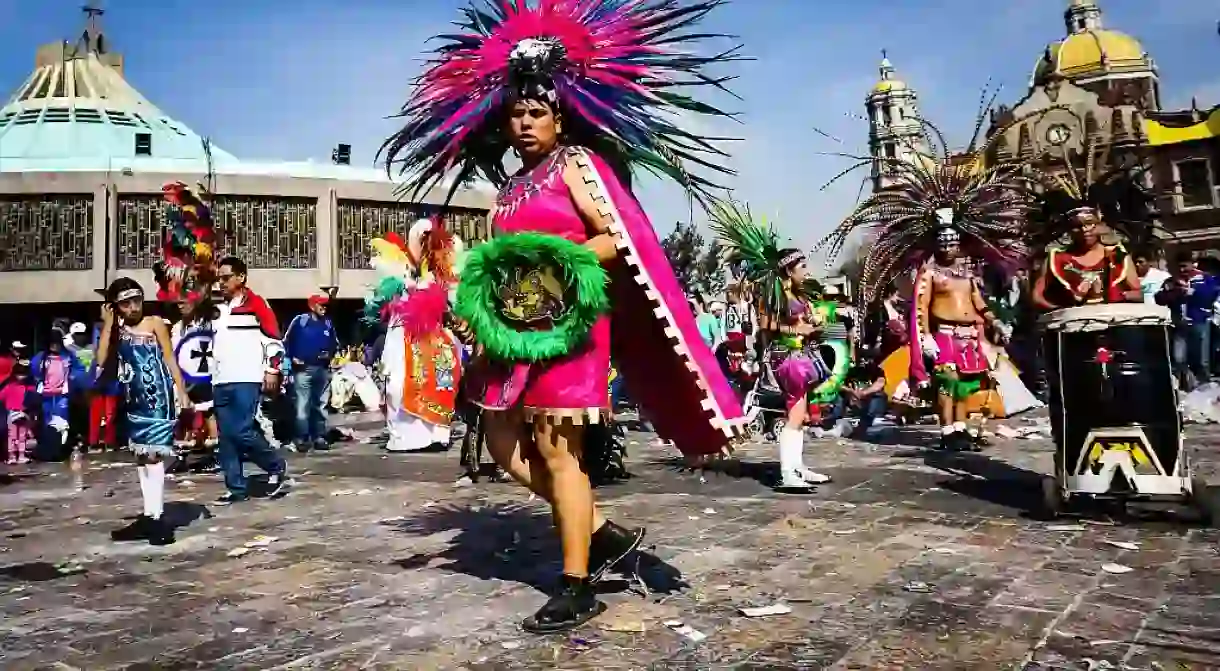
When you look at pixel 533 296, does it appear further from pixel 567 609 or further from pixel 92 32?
pixel 92 32

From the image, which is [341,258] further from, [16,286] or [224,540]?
[224,540]

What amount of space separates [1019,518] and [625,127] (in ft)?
10.8

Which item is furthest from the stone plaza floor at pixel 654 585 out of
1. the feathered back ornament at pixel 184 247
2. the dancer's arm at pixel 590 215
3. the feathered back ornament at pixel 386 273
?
the feathered back ornament at pixel 184 247

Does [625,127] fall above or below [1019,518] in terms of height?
above

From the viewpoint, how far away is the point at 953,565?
4.10 metres

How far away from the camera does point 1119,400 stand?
4.89 metres

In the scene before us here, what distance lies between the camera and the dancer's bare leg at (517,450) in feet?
11.8

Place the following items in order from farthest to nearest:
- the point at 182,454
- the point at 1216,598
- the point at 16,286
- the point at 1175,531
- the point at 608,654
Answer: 1. the point at 16,286
2. the point at 182,454
3. the point at 1175,531
4. the point at 1216,598
5. the point at 608,654

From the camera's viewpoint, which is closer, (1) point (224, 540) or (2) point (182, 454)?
(1) point (224, 540)

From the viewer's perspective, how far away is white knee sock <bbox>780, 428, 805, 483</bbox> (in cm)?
639

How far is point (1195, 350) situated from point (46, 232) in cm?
2895

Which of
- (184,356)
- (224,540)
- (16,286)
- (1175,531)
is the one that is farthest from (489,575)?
(16,286)

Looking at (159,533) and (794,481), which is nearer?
(159,533)

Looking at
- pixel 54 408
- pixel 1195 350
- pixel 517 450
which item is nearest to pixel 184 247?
pixel 54 408
